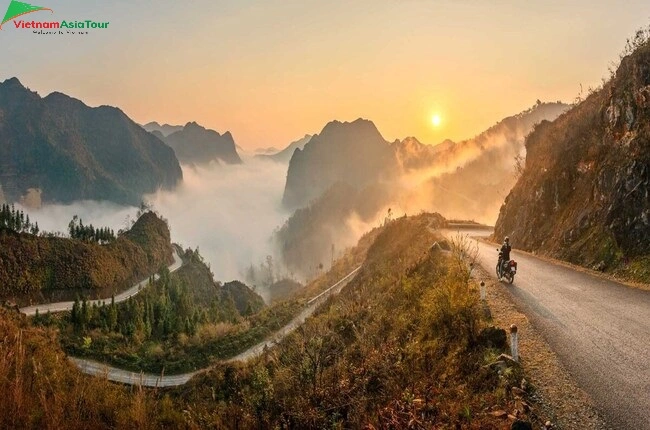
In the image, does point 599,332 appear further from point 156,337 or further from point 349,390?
→ point 156,337

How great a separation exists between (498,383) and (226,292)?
5775 inches

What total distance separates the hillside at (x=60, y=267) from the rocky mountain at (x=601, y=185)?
305 ft

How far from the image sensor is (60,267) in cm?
9531

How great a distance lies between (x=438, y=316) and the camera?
11672 millimetres

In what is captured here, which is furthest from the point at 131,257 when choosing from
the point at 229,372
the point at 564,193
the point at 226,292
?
the point at 564,193

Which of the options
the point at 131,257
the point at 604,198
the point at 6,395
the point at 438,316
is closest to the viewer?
the point at 6,395

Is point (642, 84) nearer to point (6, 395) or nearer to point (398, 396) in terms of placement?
point (398, 396)

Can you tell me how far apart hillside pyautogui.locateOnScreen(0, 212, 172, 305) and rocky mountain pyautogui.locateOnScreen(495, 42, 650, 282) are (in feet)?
305

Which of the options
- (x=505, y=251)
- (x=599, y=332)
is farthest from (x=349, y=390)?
(x=505, y=251)

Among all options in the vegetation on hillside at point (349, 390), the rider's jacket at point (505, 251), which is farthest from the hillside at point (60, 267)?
the rider's jacket at point (505, 251)

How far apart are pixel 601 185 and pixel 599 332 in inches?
516

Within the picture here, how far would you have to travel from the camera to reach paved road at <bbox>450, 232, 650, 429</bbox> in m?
8.25

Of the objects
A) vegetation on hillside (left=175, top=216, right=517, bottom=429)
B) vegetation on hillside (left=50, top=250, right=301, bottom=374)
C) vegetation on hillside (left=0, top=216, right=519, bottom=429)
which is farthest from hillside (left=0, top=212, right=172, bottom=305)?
vegetation on hillside (left=175, top=216, right=517, bottom=429)

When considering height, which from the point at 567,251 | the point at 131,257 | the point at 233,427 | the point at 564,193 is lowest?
the point at 131,257
